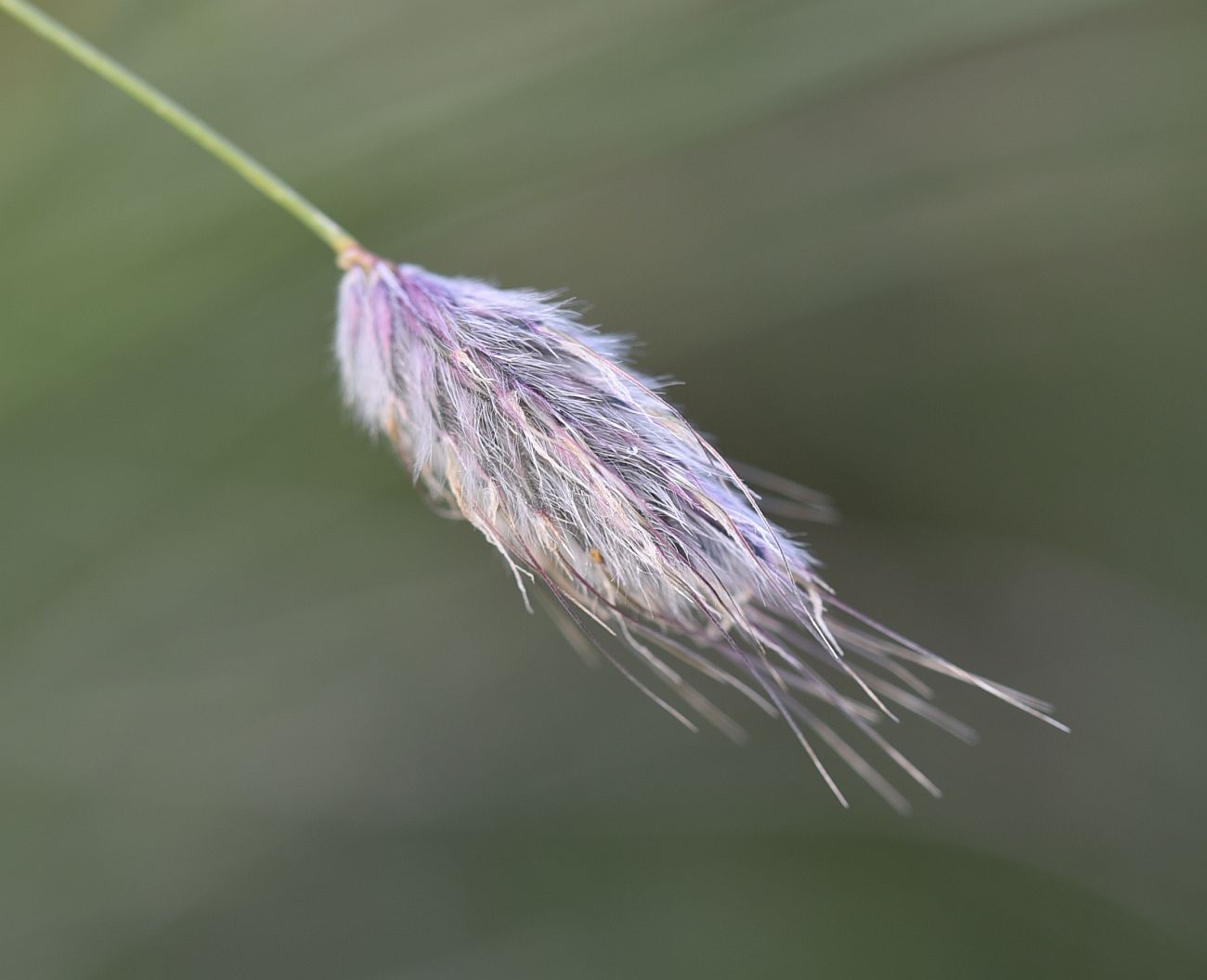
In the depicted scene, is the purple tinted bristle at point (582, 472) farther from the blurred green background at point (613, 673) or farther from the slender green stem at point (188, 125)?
the blurred green background at point (613, 673)

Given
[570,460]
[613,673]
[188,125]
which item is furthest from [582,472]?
[613,673]

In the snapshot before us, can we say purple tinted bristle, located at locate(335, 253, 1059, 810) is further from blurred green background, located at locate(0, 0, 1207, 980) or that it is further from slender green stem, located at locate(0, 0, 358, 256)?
blurred green background, located at locate(0, 0, 1207, 980)

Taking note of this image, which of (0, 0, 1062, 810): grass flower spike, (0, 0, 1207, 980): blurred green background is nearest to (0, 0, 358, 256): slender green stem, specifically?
(0, 0, 1062, 810): grass flower spike

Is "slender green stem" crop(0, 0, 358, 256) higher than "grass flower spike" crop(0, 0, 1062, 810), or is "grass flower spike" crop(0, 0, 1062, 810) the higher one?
"slender green stem" crop(0, 0, 358, 256)

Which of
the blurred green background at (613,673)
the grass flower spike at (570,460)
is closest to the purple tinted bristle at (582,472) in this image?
the grass flower spike at (570,460)

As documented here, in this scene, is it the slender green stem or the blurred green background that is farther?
the blurred green background

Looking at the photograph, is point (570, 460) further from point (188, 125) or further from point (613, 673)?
point (613, 673)

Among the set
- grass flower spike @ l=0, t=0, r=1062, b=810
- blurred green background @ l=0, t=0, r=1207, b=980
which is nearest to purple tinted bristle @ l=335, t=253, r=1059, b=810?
grass flower spike @ l=0, t=0, r=1062, b=810

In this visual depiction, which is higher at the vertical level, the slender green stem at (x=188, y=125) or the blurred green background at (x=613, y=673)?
the slender green stem at (x=188, y=125)
